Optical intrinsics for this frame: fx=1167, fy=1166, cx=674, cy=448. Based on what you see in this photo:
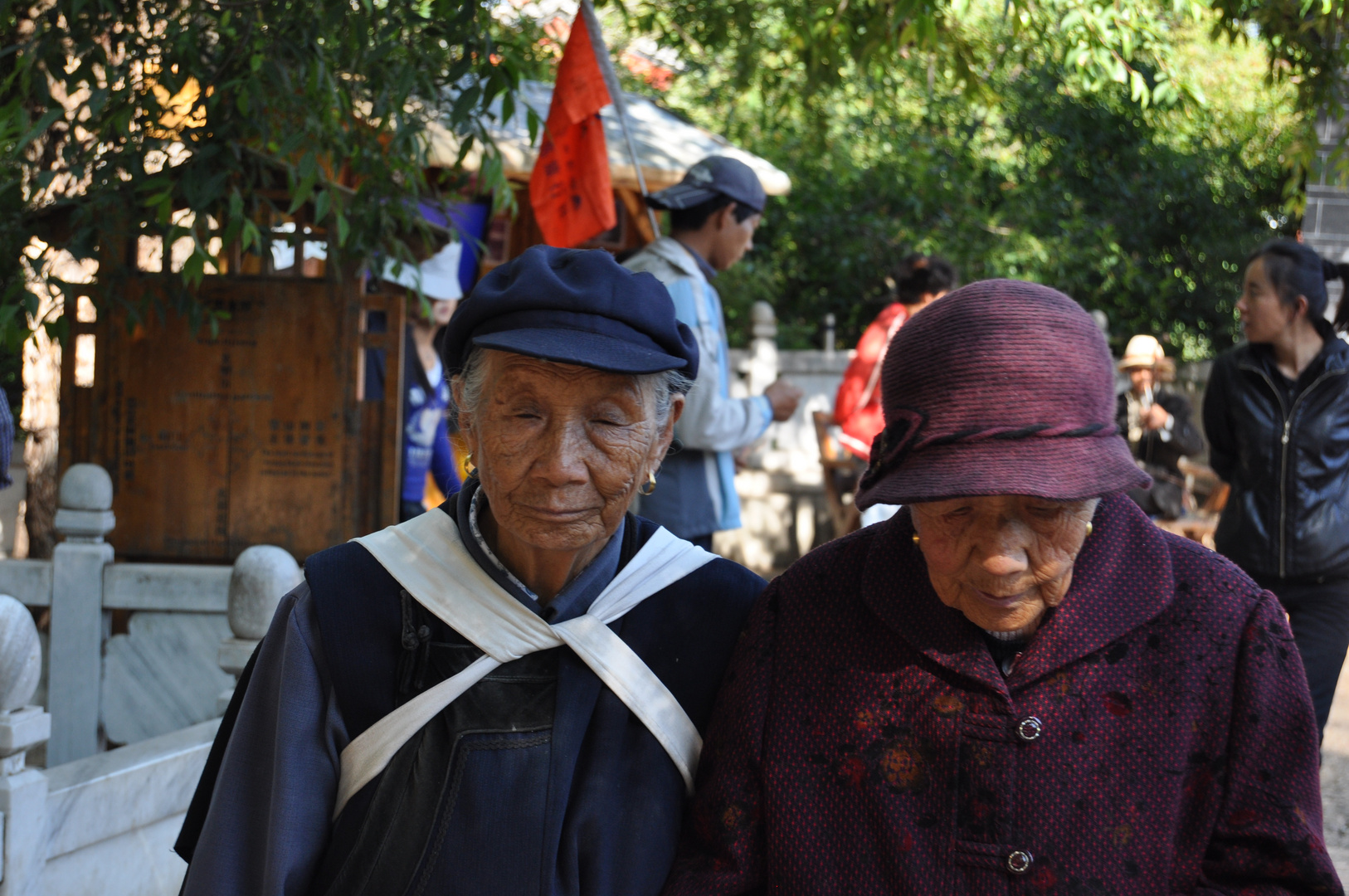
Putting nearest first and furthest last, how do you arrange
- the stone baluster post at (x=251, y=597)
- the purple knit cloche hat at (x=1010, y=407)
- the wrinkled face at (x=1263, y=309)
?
the purple knit cloche hat at (x=1010, y=407)
the stone baluster post at (x=251, y=597)
the wrinkled face at (x=1263, y=309)

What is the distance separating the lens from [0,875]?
8.25ft

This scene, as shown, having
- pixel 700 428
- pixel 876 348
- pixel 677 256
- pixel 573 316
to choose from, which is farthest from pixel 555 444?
pixel 876 348

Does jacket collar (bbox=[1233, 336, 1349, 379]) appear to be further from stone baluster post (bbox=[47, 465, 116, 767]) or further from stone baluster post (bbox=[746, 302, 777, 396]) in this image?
stone baluster post (bbox=[746, 302, 777, 396])

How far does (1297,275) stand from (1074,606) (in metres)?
2.72

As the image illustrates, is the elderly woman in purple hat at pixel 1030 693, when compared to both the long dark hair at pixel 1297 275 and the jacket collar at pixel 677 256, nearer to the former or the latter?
the jacket collar at pixel 677 256

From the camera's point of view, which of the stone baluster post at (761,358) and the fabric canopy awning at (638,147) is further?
the stone baluster post at (761,358)

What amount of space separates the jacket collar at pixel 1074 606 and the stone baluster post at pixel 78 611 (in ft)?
9.76

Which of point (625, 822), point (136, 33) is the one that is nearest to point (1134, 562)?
point (625, 822)

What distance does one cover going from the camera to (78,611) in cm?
378

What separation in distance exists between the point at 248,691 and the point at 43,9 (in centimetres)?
318

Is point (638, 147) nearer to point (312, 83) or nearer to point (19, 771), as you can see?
point (312, 83)

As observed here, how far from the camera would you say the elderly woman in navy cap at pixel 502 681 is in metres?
1.63

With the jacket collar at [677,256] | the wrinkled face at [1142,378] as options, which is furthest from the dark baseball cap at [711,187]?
the wrinkled face at [1142,378]

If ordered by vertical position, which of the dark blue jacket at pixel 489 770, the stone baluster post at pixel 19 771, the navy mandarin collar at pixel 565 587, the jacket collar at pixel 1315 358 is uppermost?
the jacket collar at pixel 1315 358
